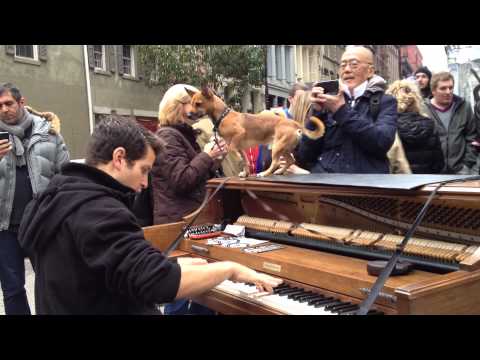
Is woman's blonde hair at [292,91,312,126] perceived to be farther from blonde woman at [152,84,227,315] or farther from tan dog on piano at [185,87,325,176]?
blonde woman at [152,84,227,315]

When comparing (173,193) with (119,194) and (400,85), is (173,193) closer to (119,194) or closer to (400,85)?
(119,194)

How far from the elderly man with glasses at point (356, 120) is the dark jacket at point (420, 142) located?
1.09 meters

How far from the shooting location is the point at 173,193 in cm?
340

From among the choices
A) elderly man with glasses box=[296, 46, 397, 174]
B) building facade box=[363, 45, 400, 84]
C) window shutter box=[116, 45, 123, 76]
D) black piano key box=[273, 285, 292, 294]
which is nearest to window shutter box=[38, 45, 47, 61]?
window shutter box=[116, 45, 123, 76]

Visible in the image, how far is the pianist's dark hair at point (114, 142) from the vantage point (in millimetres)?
1821

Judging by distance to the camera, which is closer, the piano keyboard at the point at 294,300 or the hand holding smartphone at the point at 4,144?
the piano keyboard at the point at 294,300

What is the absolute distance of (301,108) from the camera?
304 cm

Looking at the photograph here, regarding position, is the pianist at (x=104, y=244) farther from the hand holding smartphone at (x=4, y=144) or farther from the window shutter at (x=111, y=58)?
the window shutter at (x=111, y=58)

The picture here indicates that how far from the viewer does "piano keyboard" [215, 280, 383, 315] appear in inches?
74.0

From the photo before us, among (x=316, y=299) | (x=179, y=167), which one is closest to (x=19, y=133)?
(x=179, y=167)

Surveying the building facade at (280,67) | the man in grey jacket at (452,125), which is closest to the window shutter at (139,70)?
the building facade at (280,67)

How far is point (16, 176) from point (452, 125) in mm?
3809

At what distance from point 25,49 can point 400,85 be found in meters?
12.2

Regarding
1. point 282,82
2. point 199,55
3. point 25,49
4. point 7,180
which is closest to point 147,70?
point 199,55
